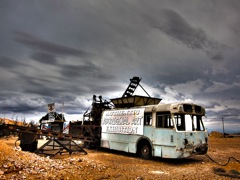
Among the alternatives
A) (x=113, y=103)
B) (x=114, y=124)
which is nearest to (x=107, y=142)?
(x=114, y=124)

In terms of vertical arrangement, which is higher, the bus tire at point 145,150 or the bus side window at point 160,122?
the bus side window at point 160,122

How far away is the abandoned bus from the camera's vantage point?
11.2 m

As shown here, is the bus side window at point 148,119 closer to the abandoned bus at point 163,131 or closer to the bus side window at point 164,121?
the abandoned bus at point 163,131

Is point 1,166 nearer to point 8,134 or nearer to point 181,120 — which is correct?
point 181,120

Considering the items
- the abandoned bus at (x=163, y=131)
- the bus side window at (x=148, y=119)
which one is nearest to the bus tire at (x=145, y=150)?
the abandoned bus at (x=163, y=131)

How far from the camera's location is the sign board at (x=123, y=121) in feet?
44.3

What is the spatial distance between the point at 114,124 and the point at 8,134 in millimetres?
25023

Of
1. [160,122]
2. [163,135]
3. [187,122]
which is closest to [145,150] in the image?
[163,135]

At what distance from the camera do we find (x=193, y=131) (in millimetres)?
11805

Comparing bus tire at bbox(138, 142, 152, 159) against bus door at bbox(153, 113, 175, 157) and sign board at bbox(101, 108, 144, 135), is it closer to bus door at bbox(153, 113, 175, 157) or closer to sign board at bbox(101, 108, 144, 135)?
bus door at bbox(153, 113, 175, 157)

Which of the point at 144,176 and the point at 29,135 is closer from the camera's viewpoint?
the point at 144,176

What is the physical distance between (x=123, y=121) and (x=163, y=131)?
11.8 feet

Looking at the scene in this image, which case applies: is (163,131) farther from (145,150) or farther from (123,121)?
(123,121)

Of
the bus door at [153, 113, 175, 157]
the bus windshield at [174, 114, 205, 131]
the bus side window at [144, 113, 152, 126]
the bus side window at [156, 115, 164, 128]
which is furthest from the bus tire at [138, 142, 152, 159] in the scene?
the bus windshield at [174, 114, 205, 131]
